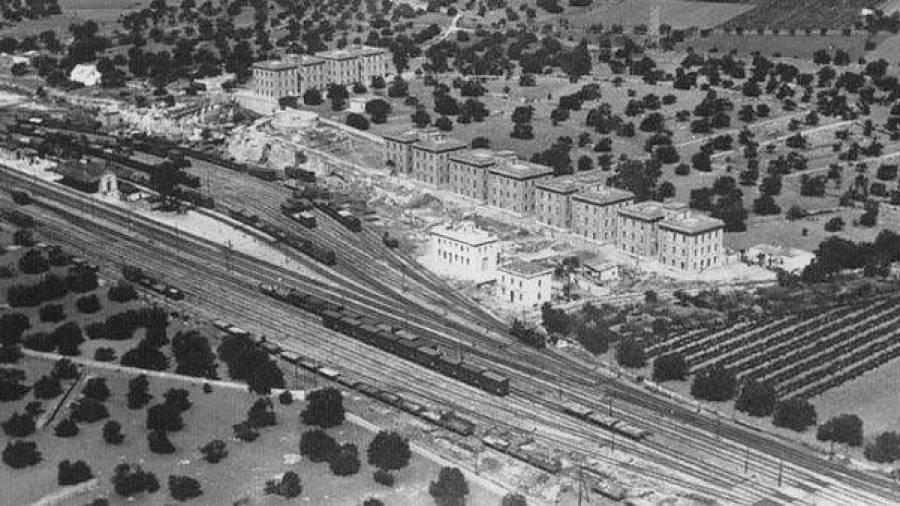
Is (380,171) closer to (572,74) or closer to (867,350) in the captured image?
(572,74)

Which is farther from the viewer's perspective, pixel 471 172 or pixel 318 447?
pixel 471 172

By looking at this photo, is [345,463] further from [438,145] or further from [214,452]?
[438,145]

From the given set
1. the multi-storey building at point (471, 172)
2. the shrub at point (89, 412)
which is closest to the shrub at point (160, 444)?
the shrub at point (89, 412)

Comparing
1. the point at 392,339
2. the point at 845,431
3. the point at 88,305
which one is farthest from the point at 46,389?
the point at 845,431

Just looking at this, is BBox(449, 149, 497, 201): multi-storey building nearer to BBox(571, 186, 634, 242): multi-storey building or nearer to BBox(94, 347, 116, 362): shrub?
BBox(571, 186, 634, 242): multi-storey building

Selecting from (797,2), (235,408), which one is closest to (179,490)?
(235,408)

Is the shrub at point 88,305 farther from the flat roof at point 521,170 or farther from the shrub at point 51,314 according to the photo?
the flat roof at point 521,170
